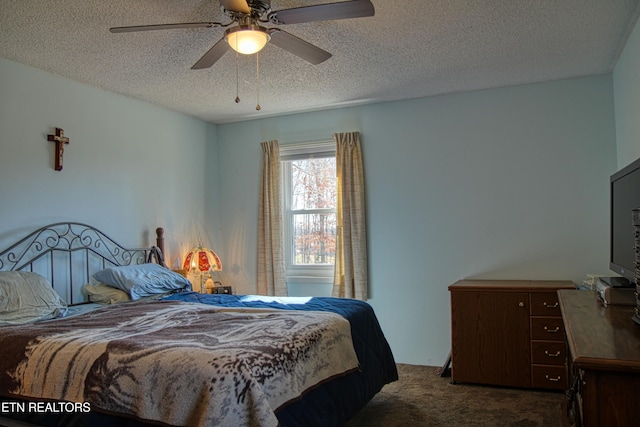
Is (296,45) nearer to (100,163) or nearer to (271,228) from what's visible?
(100,163)

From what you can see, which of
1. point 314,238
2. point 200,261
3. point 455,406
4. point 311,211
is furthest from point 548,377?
point 200,261

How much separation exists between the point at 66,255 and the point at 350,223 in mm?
2348

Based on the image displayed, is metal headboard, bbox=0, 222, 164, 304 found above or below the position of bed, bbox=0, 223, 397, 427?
above

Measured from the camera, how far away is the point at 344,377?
2.62 m

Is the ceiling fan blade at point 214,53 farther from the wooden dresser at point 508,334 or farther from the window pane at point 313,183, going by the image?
the wooden dresser at point 508,334

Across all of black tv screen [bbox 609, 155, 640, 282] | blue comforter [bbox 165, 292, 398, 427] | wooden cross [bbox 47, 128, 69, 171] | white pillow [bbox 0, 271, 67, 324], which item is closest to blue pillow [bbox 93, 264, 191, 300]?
blue comforter [bbox 165, 292, 398, 427]

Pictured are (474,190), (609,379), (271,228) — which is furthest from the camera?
(271,228)

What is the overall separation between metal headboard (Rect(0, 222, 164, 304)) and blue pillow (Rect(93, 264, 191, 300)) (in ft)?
0.57

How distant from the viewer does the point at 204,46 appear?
3.08 meters

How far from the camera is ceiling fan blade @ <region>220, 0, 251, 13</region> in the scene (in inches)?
84.2

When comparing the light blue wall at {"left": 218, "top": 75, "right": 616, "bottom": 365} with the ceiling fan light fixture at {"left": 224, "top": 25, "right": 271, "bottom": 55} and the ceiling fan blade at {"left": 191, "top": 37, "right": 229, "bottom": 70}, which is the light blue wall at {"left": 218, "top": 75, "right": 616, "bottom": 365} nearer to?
the ceiling fan blade at {"left": 191, "top": 37, "right": 229, "bottom": 70}

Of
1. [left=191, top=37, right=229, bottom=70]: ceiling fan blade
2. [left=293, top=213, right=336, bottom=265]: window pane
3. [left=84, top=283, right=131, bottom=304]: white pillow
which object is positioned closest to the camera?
[left=191, top=37, right=229, bottom=70]: ceiling fan blade

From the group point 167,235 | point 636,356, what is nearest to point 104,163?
point 167,235

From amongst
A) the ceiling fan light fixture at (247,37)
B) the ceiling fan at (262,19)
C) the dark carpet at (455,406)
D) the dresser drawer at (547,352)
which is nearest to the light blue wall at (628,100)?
the dresser drawer at (547,352)
